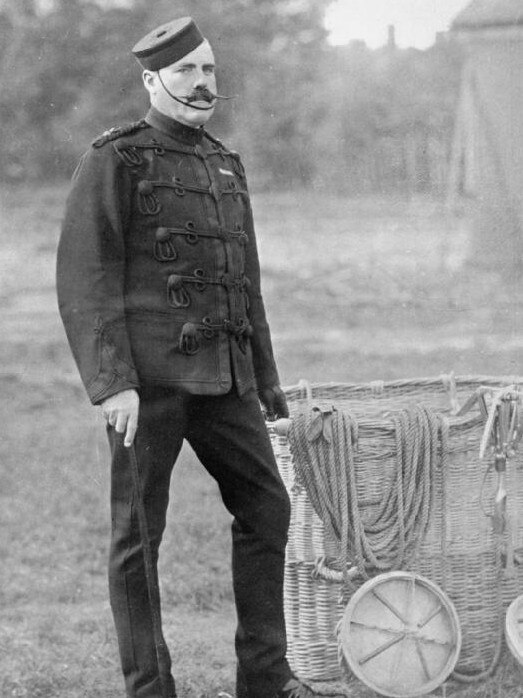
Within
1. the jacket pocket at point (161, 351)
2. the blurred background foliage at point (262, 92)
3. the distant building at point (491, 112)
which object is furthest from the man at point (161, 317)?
the distant building at point (491, 112)

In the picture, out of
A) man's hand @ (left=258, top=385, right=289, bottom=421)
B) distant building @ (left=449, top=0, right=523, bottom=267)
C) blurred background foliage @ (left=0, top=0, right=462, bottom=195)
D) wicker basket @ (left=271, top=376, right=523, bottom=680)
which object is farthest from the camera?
distant building @ (left=449, top=0, right=523, bottom=267)

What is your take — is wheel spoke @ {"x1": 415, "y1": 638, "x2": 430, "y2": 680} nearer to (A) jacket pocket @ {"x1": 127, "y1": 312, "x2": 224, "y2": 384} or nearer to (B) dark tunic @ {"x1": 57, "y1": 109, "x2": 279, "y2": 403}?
(B) dark tunic @ {"x1": 57, "y1": 109, "x2": 279, "y2": 403}

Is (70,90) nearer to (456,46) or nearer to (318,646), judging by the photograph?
(456,46)

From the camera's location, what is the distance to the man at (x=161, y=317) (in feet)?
10.2

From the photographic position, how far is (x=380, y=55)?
7184 millimetres

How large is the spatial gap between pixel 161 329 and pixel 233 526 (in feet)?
2.17

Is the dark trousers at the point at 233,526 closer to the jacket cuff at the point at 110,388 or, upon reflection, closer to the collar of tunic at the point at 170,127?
the jacket cuff at the point at 110,388

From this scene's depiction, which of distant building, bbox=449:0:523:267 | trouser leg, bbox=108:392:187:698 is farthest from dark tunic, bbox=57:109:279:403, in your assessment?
distant building, bbox=449:0:523:267

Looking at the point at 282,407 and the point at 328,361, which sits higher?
the point at 282,407

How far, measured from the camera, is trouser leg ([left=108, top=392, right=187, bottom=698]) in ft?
10.5

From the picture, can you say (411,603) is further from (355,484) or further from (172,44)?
(172,44)

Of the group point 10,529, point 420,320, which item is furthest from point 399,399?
point 420,320

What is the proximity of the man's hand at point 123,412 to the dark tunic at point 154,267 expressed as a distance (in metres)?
0.03

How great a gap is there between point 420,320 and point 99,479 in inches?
100.0
